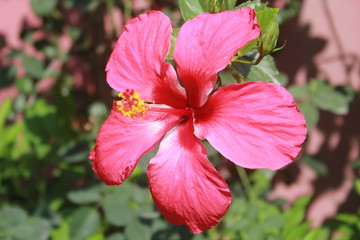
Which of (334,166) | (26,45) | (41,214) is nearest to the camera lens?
(41,214)

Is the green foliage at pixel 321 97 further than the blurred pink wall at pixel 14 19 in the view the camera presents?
No

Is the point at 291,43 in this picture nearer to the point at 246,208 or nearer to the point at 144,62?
the point at 246,208

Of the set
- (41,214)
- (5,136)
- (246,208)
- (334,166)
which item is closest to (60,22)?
(5,136)

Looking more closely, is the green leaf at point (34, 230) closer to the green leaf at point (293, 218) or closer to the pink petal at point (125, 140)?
the pink petal at point (125, 140)

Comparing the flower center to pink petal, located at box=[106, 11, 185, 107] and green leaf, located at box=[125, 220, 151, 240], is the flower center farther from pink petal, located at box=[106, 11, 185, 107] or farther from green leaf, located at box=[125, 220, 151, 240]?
green leaf, located at box=[125, 220, 151, 240]

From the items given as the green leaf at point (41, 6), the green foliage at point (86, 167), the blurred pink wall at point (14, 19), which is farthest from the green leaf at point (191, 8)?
the blurred pink wall at point (14, 19)

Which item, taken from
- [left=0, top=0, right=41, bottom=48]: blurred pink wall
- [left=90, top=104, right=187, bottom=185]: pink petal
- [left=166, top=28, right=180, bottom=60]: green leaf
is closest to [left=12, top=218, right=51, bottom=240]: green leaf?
[left=90, top=104, right=187, bottom=185]: pink petal
